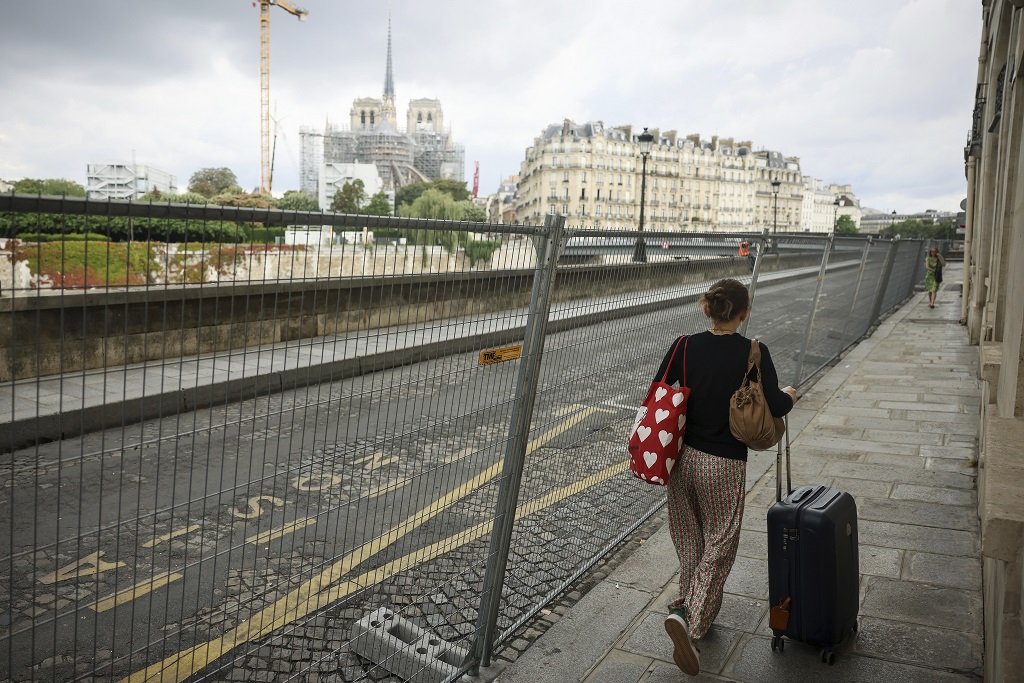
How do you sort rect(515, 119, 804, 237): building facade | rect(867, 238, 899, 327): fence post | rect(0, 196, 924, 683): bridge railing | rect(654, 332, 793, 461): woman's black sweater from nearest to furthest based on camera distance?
rect(0, 196, 924, 683): bridge railing, rect(654, 332, 793, 461): woman's black sweater, rect(867, 238, 899, 327): fence post, rect(515, 119, 804, 237): building facade

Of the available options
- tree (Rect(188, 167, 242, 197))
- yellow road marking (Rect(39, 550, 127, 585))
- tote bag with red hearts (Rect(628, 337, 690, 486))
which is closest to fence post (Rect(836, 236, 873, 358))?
tote bag with red hearts (Rect(628, 337, 690, 486))

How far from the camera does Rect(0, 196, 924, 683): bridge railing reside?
82.6 inches

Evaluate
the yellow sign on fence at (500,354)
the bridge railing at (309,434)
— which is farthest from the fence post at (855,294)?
the yellow sign on fence at (500,354)

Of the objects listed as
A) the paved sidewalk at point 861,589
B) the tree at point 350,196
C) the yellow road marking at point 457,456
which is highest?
the tree at point 350,196

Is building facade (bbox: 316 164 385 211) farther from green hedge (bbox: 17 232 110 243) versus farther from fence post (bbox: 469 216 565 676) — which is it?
green hedge (bbox: 17 232 110 243)

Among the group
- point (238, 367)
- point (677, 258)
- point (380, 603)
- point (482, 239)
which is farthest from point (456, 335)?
point (677, 258)

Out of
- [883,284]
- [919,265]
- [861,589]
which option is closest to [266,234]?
[861,589]

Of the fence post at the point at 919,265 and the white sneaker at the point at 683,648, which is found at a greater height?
the fence post at the point at 919,265

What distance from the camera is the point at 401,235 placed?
2846 mm

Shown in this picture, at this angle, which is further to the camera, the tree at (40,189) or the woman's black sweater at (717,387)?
the woman's black sweater at (717,387)

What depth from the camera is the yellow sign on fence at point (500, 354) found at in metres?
3.45

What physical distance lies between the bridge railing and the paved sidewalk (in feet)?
1.08

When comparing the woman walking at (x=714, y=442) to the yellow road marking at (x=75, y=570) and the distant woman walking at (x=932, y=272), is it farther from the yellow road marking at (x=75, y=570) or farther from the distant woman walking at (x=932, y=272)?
the distant woman walking at (x=932, y=272)

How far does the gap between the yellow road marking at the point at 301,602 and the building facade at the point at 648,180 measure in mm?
118532
